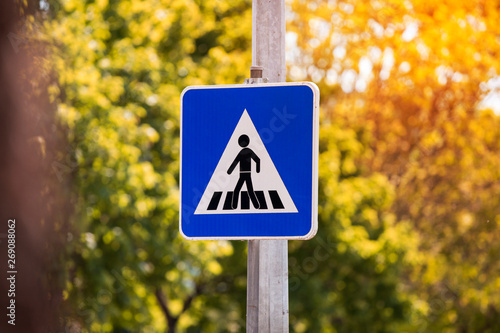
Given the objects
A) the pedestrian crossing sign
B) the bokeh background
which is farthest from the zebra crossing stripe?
the bokeh background

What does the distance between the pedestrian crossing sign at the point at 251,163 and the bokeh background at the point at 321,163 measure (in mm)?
5758

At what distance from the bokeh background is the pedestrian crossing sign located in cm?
576

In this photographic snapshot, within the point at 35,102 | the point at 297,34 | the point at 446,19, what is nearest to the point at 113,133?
the point at 35,102

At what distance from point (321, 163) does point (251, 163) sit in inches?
584

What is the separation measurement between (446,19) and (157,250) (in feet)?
34.0

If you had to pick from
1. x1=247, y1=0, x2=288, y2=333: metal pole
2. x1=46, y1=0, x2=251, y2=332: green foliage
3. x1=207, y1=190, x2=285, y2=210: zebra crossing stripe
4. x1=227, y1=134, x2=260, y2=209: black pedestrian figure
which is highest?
x1=46, y1=0, x2=251, y2=332: green foliage

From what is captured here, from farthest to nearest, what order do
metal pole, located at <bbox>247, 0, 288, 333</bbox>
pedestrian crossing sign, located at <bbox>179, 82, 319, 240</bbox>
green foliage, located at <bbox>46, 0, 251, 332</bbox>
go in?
green foliage, located at <bbox>46, 0, 251, 332</bbox> < metal pole, located at <bbox>247, 0, 288, 333</bbox> < pedestrian crossing sign, located at <bbox>179, 82, 319, 240</bbox>

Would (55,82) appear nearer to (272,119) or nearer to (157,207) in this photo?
(157,207)

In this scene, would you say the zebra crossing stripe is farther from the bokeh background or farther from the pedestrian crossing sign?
the bokeh background

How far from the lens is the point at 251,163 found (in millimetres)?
3678

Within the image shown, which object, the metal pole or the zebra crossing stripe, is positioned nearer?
the zebra crossing stripe

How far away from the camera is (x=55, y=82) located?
10438 mm

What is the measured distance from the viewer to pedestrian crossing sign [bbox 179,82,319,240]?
12.0ft

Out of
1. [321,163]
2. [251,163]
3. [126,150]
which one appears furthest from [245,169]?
[321,163]
